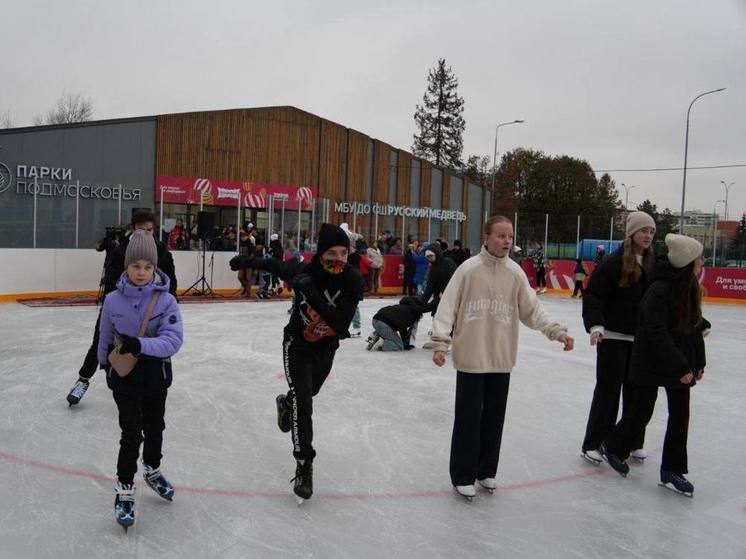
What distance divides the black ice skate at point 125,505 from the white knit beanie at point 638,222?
10.3 ft

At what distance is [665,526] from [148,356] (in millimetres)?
2659

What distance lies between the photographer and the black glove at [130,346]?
3.13 m

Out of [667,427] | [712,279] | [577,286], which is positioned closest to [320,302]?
[667,427]

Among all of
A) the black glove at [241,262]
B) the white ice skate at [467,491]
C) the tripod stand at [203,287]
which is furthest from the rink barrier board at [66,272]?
the black glove at [241,262]

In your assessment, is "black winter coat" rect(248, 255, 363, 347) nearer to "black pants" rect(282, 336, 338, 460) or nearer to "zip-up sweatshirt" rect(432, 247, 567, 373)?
"black pants" rect(282, 336, 338, 460)

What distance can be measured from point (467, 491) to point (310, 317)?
4.11 ft

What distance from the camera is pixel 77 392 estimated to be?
5.54 metres

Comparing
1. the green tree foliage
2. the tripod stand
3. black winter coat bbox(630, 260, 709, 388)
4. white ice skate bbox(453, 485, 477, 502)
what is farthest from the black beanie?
the green tree foliage

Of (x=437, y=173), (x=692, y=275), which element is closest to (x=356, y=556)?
(x=692, y=275)

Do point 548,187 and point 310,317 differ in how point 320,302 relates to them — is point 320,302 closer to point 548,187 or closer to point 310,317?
point 310,317

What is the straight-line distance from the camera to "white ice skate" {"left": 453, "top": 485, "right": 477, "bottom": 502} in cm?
380

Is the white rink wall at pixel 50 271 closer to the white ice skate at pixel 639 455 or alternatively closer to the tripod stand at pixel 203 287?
the tripod stand at pixel 203 287

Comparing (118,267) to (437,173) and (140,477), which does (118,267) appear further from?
(437,173)

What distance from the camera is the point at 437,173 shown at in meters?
34.1
